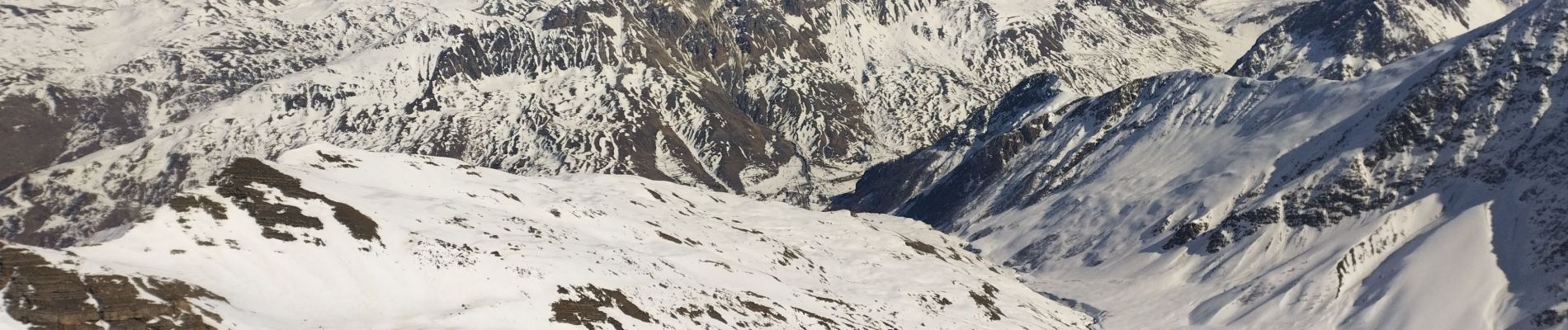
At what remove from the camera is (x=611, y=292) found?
239 feet

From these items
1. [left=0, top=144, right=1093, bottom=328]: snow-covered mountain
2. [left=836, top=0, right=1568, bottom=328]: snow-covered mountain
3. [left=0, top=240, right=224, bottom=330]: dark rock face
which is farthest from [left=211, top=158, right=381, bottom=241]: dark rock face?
[left=836, top=0, right=1568, bottom=328]: snow-covered mountain

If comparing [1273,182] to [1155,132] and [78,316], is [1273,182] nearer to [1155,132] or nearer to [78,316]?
[1155,132]

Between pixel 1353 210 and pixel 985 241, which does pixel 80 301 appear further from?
pixel 985 241

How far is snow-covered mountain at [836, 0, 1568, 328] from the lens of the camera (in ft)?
410

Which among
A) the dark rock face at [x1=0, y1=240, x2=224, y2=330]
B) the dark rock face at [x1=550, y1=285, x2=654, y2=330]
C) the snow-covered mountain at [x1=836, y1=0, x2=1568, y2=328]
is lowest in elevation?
the snow-covered mountain at [x1=836, y1=0, x2=1568, y2=328]

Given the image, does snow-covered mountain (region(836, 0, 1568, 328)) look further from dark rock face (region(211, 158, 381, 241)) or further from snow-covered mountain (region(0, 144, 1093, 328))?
dark rock face (region(211, 158, 381, 241))

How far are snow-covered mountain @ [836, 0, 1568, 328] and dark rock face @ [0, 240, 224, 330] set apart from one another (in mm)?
103137

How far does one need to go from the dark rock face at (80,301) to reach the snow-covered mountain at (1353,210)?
10314 cm

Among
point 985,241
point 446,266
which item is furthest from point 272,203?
point 985,241

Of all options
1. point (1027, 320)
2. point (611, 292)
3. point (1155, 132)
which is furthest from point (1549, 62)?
point (611, 292)

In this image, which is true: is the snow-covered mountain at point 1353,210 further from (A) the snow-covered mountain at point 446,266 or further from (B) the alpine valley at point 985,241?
(A) the snow-covered mountain at point 446,266

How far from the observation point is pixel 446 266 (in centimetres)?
6706

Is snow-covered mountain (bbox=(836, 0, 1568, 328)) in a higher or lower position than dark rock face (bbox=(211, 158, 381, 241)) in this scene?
lower

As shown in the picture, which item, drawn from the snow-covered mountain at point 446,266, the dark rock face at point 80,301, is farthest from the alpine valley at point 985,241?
the snow-covered mountain at point 446,266
